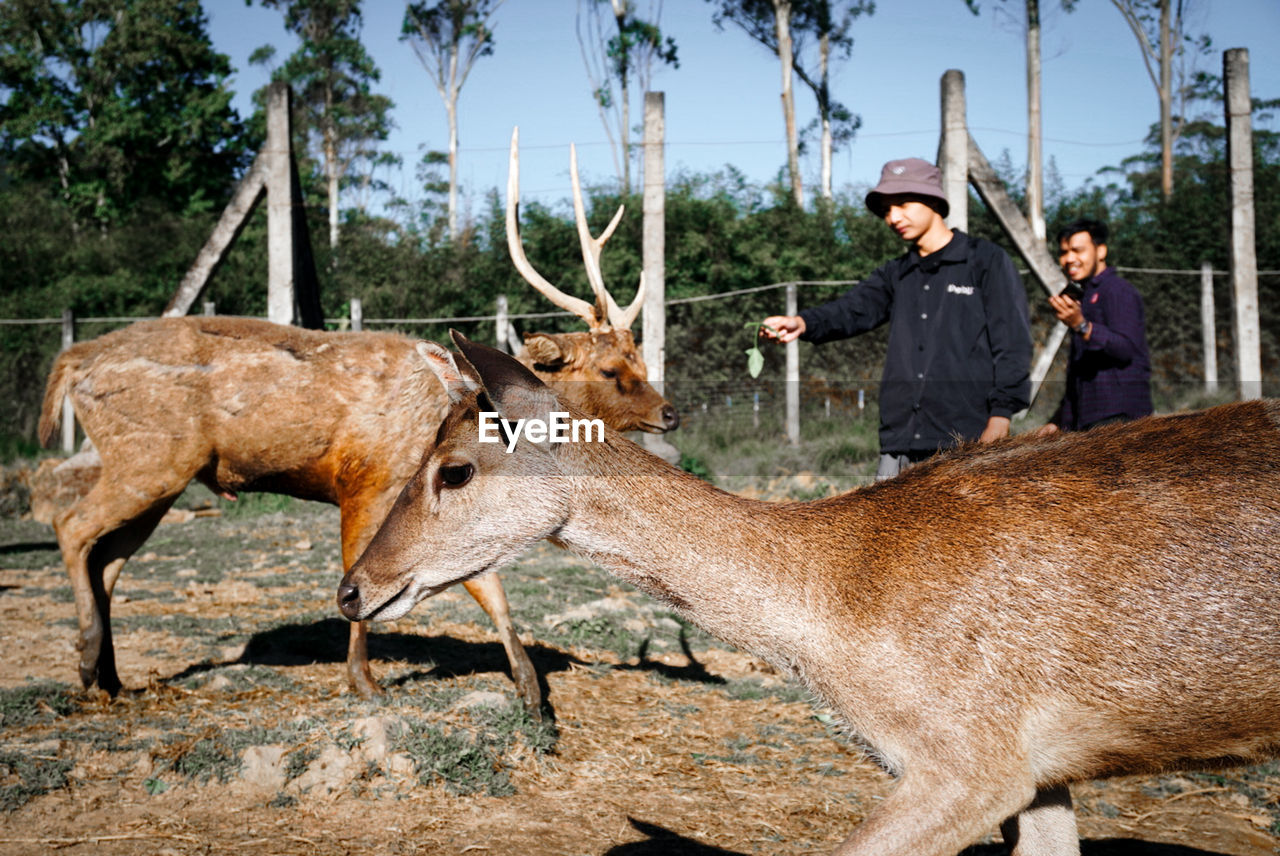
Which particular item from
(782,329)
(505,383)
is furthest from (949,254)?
(505,383)

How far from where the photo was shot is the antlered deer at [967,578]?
2.63 meters

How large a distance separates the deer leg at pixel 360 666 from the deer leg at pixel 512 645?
2.02ft

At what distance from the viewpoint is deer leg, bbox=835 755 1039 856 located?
8.27 ft

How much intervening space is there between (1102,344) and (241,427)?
4.67 meters

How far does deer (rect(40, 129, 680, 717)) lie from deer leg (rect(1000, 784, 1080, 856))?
2720 millimetres

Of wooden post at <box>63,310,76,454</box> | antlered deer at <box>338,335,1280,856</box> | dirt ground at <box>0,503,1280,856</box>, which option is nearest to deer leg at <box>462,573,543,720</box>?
dirt ground at <box>0,503,1280,856</box>

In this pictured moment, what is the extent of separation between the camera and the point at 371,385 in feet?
19.0

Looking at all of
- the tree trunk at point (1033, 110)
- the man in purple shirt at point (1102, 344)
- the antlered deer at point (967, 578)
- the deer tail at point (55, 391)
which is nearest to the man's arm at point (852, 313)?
the man in purple shirt at point (1102, 344)

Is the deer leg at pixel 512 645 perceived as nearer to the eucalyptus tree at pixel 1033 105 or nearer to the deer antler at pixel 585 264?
the deer antler at pixel 585 264

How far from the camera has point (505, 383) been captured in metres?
3.21

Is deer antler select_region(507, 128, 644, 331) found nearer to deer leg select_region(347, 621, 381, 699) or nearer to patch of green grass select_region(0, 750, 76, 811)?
deer leg select_region(347, 621, 381, 699)

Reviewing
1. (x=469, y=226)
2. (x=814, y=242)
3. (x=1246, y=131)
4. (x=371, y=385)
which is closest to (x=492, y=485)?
(x=371, y=385)

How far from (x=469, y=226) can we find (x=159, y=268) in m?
13.1

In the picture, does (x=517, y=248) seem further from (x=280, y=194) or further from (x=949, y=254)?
(x=280, y=194)
